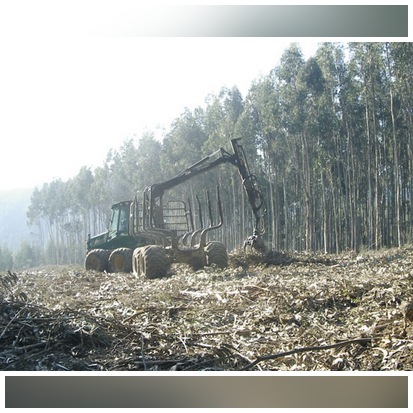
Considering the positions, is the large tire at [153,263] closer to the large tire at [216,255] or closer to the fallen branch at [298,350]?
the large tire at [216,255]

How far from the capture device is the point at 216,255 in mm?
8625

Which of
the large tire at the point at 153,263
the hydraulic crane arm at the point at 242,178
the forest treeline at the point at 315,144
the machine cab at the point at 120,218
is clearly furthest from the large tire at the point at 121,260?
the forest treeline at the point at 315,144

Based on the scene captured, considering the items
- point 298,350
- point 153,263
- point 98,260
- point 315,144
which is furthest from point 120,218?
point 315,144

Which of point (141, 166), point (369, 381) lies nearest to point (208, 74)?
point (369, 381)

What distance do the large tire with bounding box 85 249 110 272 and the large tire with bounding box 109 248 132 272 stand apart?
0.55m

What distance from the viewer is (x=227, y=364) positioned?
315cm

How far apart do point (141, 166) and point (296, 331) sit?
2083 centimetres

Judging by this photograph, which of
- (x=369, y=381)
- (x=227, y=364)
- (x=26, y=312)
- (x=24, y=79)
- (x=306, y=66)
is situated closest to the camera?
(x=369, y=381)

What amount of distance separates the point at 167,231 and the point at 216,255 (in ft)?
3.70

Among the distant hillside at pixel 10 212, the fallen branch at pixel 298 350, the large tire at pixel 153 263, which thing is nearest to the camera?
the fallen branch at pixel 298 350

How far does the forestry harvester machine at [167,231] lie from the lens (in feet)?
27.2

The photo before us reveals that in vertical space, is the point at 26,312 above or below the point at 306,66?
below

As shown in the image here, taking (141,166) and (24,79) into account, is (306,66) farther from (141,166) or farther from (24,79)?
(24,79)

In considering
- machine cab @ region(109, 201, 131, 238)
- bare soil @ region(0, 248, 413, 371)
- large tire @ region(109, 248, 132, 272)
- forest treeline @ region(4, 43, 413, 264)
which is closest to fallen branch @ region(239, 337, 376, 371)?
bare soil @ region(0, 248, 413, 371)
